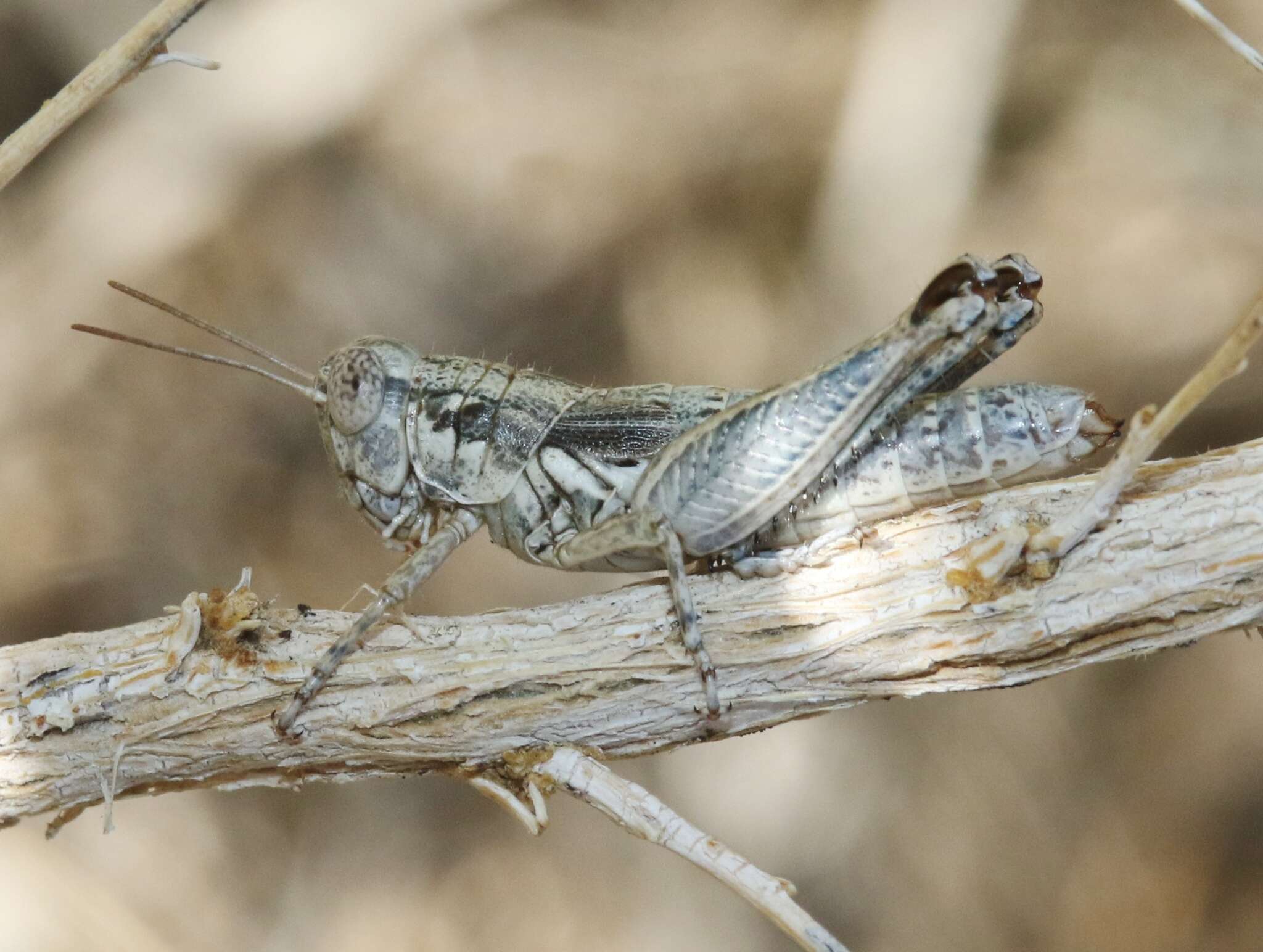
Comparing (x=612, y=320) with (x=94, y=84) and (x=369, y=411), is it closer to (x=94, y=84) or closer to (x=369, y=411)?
(x=369, y=411)

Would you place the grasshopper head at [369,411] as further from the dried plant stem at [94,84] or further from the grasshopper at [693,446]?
the dried plant stem at [94,84]

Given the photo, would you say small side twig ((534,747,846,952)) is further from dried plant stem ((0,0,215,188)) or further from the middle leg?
dried plant stem ((0,0,215,188))

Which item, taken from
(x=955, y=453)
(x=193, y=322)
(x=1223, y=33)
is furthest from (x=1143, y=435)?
(x=193, y=322)

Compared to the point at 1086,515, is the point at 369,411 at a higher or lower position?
higher

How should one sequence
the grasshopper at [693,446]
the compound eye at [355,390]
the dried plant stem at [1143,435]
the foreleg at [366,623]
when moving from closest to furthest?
1. the dried plant stem at [1143,435]
2. the foreleg at [366,623]
3. the grasshopper at [693,446]
4. the compound eye at [355,390]

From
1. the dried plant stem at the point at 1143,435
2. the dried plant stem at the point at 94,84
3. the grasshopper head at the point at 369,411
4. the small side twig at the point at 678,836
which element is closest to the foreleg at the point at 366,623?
the grasshopper head at the point at 369,411

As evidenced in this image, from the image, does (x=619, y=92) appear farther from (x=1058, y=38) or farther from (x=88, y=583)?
(x=88, y=583)
